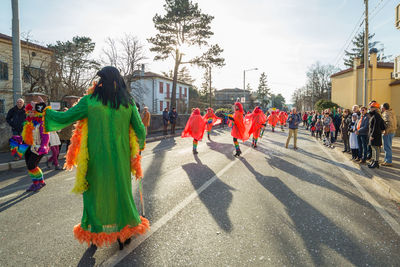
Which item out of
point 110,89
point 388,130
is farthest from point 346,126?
point 110,89

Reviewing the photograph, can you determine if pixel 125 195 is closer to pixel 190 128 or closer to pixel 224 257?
pixel 224 257

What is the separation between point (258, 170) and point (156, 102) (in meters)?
42.7

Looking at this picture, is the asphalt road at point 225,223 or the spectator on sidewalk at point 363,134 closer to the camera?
the asphalt road at point 225,223

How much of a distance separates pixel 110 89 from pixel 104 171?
0.93 meters

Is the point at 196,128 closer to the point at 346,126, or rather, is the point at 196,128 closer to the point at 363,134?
the point at 363,134

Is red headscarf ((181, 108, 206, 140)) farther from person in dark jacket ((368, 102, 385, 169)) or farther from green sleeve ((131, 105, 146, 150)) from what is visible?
green sleeve ((131, 105, 146, 150))

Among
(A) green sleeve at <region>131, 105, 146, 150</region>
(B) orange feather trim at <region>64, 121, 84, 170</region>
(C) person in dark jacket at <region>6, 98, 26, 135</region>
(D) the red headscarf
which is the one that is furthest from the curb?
(C) person in dark jacket at <region>6, 98, 26, 135</region>

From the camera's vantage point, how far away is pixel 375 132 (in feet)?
24.9

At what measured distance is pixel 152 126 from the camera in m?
19.6

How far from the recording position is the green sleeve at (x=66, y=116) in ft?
9.16

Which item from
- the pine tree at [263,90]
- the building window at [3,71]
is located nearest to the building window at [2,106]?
the building window at [3,71]

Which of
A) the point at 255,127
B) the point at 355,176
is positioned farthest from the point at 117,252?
Answer: the point at 255,127

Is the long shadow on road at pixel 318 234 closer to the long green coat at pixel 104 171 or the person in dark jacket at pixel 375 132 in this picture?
the long green coat at pixel 104 171

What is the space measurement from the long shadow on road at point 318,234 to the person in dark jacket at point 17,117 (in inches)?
316
